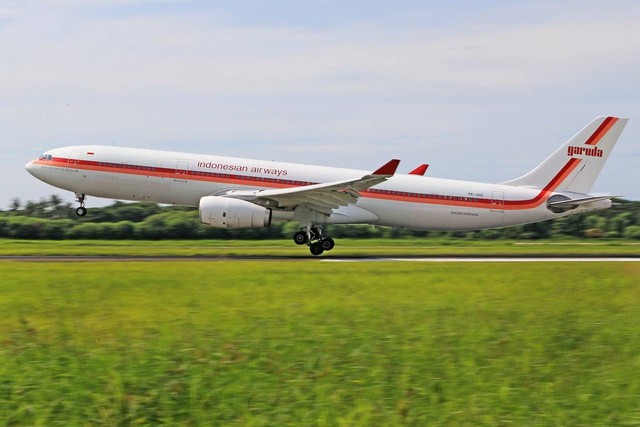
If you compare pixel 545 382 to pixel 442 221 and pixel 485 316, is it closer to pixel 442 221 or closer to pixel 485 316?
pixel 485 316

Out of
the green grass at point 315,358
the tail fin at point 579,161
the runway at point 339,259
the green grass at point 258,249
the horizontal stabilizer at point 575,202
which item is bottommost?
the green grass at point 315,358

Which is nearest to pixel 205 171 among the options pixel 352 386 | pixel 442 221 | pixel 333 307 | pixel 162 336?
pixel 442 221

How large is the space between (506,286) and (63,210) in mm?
40702

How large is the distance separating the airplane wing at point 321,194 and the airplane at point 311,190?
4 cm

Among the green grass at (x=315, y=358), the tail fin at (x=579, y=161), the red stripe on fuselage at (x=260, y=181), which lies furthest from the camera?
the tail fin at (x=579, y=161)

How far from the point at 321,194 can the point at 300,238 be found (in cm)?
205

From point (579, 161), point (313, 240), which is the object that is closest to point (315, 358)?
point (313, 240)

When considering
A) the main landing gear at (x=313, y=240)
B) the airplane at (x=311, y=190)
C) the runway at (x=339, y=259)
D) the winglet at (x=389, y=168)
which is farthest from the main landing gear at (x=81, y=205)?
the winglet at (x=389, y=168)

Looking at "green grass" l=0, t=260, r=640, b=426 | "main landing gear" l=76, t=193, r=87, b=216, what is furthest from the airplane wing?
"green grass" l=0, t=260, r=640, b=426

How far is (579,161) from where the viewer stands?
3681 cm

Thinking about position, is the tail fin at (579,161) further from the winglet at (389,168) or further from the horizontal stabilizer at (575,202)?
the winglet at (389,168)

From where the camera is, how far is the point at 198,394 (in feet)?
31.8

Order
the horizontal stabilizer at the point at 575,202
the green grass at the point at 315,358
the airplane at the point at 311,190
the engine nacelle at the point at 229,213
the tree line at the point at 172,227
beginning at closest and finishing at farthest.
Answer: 1. the green grass at the point at 315,358
2. the engine nacelle at the point at 229,213
3. the airplane at the point at 311,190
4. the horizontal stabilizer at the point at 575,202
5. the tree line at the point at 172,227

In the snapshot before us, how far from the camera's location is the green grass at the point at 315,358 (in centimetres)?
930
